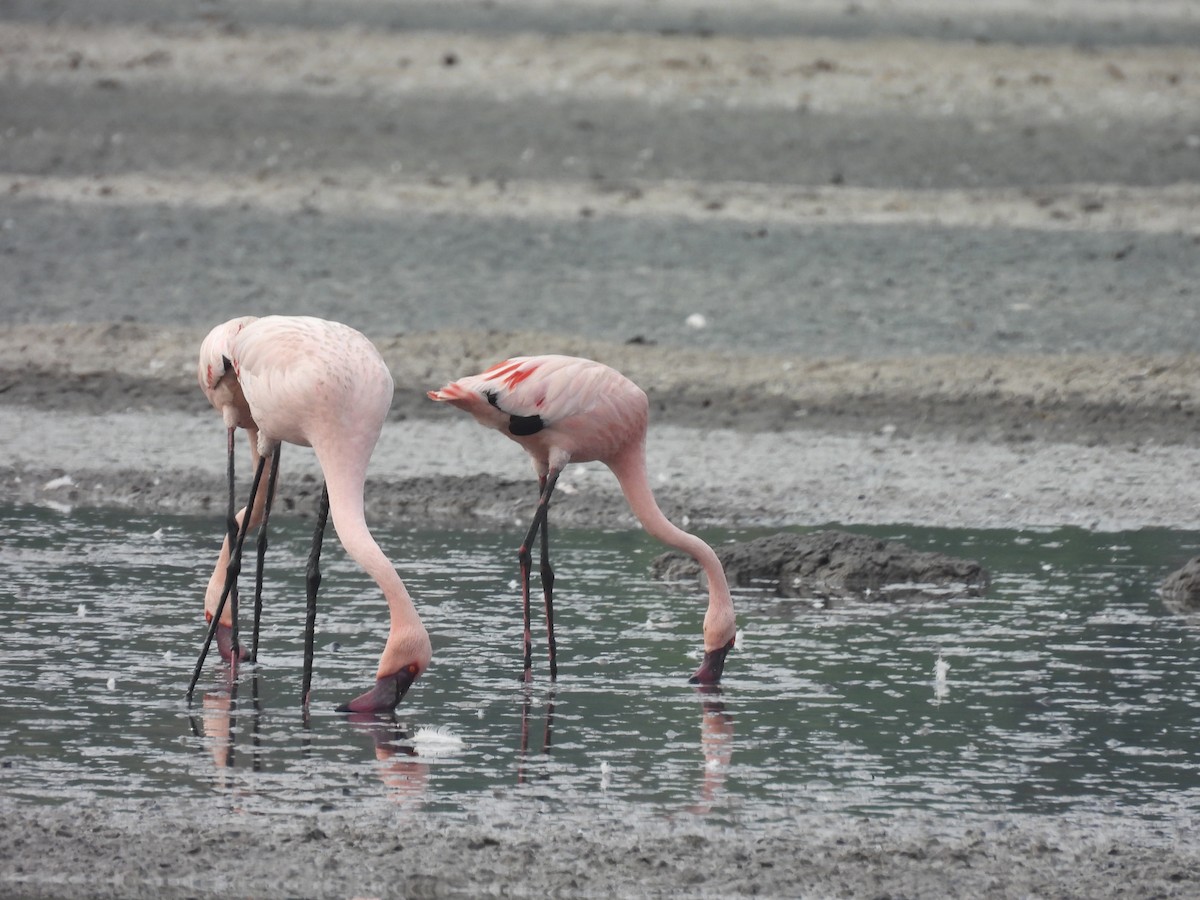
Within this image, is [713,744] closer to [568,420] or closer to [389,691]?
[389,691]

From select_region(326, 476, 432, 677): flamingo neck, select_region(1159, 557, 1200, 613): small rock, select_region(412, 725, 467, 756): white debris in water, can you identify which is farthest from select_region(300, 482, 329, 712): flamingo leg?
select_region(1159, 557, 1200, 613): small rock

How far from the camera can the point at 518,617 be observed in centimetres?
780

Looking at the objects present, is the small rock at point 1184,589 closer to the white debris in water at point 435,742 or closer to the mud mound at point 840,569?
the mud mound at point 840,569

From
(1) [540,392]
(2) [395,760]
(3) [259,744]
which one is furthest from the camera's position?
(1) [540,392]

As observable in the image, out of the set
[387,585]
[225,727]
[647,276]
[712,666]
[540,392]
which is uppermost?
[540,392]

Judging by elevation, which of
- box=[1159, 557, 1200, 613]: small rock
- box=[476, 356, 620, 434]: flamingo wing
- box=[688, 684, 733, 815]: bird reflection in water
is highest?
box=[476, 356, 620, 434]: flamingo wing

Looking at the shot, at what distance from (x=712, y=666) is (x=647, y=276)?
7813 millimetres

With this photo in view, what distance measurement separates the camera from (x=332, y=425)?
6.52m

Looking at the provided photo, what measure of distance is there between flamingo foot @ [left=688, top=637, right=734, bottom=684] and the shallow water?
58mm

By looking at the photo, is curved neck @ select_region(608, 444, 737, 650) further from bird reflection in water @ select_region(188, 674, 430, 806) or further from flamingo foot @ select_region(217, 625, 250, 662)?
flamingo foot @ select_region(217, 625, 250, 662)

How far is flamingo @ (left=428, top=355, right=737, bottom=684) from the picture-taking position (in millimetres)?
7020

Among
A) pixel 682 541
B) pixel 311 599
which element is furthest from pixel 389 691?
pixel 682 541

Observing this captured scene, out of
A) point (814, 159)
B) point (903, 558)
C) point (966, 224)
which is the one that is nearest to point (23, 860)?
point (903, 558)

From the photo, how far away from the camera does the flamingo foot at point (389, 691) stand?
245 inches
